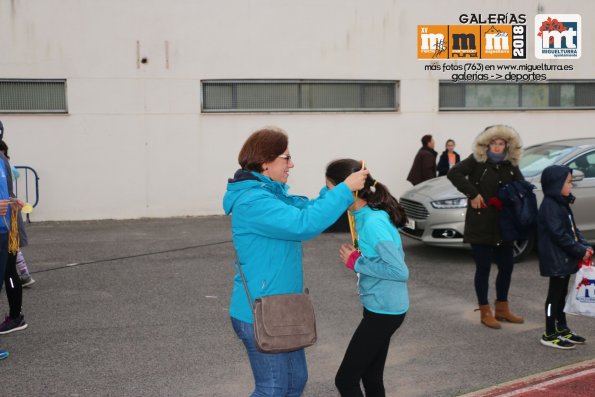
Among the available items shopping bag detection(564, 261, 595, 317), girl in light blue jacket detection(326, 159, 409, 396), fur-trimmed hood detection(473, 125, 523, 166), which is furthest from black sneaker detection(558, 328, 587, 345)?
girl in light blue jacket detection(326, 159, 409, 396)

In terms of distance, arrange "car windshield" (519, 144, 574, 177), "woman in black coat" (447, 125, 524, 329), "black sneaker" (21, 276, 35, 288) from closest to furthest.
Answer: "woman in black coat" (447, 125, 524, 329) < "black sneaker" (21, 276, 35, 288) < "car windshield" (519, 144, 574, 177)

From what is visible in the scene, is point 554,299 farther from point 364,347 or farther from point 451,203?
point 451,203

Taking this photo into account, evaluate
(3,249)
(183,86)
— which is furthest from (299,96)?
(3,249)

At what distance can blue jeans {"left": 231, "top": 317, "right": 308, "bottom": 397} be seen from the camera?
3.46 m

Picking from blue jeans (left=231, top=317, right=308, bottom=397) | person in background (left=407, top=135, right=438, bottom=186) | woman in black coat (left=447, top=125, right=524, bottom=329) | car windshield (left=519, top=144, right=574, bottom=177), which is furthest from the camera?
person in background (left=407, top=135, right=438, bottom=186)

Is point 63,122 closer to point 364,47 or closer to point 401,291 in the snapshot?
point 364,47

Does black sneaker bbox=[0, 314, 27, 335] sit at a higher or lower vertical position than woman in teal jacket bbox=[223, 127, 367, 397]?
lower

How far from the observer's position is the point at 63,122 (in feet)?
46.5

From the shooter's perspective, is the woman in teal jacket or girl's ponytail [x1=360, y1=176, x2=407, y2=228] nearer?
the woman in teal jacket

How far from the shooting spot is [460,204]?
9.65 m

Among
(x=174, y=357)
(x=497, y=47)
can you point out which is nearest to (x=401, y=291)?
(x=174, y=357)

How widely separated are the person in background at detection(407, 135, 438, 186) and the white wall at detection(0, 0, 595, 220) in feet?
2.89

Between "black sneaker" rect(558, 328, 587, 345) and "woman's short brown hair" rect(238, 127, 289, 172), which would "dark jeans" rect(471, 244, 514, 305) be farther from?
"woman's short brown hair" rect(238, 127, 289, 172)

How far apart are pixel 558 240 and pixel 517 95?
10.9 m
